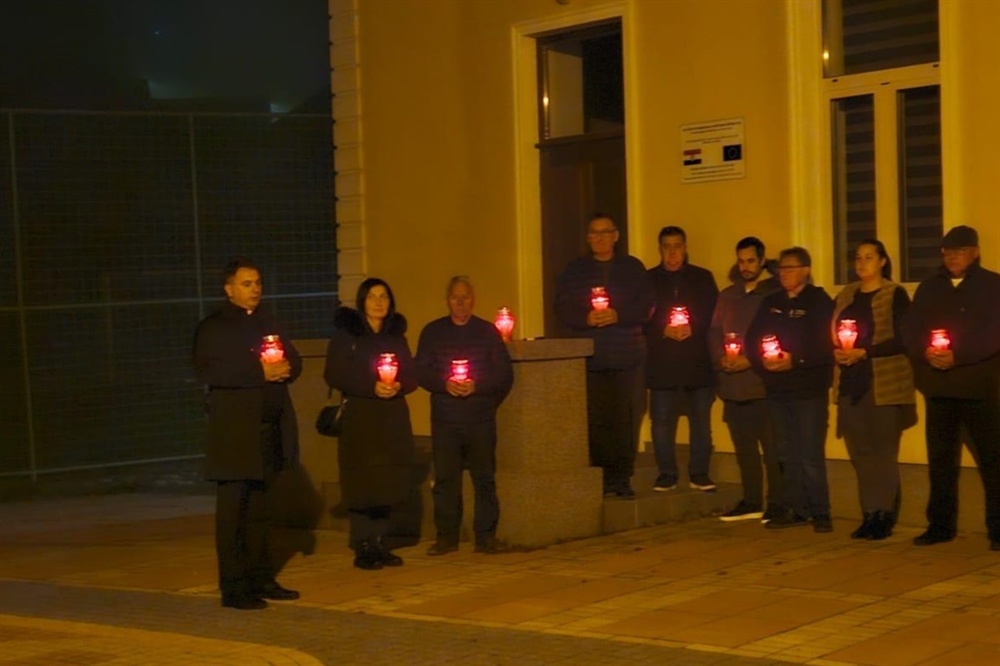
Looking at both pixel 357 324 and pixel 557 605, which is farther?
pixel 357 324

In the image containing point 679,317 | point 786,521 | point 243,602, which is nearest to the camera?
point 243,602

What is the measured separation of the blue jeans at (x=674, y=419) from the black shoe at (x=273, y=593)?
11.4ft

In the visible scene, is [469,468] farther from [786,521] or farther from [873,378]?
[873,378]

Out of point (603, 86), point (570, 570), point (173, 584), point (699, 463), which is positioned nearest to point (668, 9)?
point (603, 86)

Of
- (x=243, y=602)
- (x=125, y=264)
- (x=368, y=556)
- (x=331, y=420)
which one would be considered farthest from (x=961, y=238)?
(x=125, y=264)

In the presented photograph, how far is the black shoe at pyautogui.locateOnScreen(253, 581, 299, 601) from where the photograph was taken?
35.2 ft

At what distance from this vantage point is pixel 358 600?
10.7 m

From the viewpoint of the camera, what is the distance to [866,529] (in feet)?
39.3

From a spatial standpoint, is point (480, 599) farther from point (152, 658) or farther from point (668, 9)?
point (668, 9)

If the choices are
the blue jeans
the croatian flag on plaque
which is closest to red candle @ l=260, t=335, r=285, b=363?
the blue jeans

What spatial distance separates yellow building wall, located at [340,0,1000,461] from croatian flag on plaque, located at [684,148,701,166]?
0.17 metres

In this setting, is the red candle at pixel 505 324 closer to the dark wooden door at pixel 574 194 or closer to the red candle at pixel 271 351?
the dark wooden door at pixel 574 194

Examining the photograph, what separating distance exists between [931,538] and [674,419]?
7.38 feet

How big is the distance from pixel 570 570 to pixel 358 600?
145 centimetres
